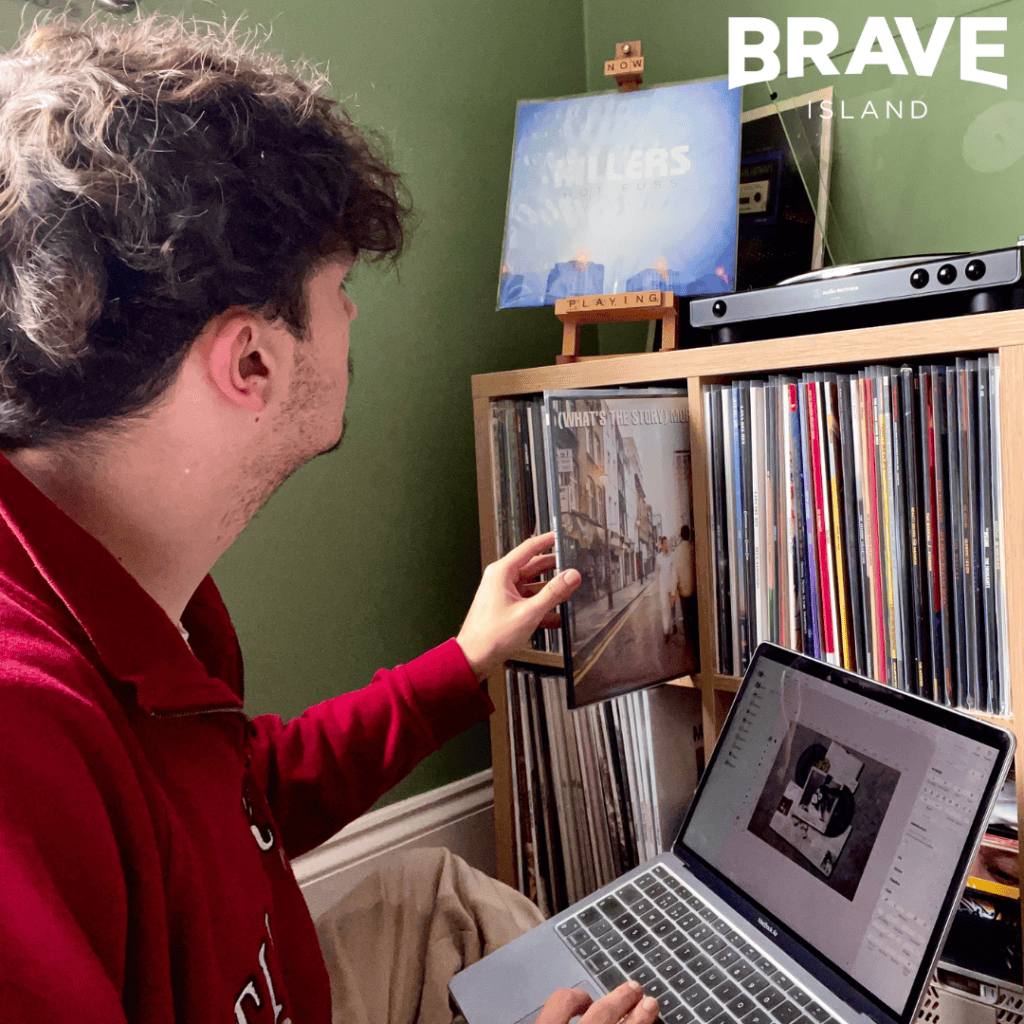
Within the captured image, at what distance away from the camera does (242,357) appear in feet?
2.24

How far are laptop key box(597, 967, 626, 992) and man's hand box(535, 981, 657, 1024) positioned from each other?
0.11m

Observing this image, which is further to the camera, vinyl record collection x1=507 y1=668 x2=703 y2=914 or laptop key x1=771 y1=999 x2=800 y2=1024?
vinyl record collection x1=507 y1=668 x2=703 y2=914

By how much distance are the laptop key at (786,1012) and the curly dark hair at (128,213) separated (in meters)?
0.72

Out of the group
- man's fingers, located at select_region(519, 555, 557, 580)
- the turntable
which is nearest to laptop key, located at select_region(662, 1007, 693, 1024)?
man's fingers, located at select_region(519, 555, 557, 580)

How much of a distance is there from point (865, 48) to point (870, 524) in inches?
33.1

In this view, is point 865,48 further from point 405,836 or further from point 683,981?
point 405,836

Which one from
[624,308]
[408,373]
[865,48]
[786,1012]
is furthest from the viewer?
[408,373]

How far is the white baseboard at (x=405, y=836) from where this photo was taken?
1438mm

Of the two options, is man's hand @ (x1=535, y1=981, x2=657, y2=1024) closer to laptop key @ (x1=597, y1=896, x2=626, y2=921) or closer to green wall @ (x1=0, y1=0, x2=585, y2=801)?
laptop key @ (x1=597, y1=896, x2=626, y2=921)

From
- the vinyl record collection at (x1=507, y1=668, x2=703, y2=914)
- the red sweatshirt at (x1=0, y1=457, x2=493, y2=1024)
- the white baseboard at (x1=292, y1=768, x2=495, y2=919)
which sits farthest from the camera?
the white baseboard at (x1=292, y1=768, x2=495, y2=919)

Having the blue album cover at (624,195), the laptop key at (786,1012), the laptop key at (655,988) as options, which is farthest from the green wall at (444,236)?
the laptop key at (786,1012)

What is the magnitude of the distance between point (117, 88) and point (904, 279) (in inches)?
30.9

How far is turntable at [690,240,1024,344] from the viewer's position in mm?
912

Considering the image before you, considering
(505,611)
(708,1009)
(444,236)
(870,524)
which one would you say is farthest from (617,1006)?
(444,236)
